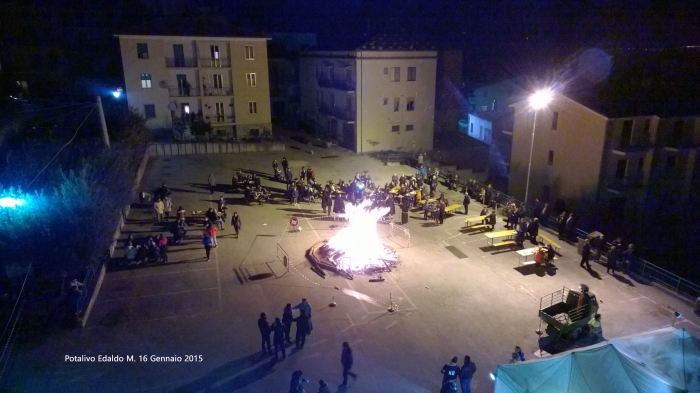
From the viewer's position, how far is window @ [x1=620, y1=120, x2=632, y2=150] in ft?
86.0

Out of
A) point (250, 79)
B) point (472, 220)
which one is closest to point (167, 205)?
point (472, 220)

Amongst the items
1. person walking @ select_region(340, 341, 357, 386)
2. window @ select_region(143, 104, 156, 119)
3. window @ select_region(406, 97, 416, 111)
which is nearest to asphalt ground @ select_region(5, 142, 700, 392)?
person walking @ select_region(340, 341, 357, 386)

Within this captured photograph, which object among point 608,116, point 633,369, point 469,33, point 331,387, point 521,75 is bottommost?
point 331,387

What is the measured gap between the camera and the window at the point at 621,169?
26.7 m

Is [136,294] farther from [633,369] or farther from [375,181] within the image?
[375,181]

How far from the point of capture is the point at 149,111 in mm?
39812

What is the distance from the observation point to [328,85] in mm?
44938

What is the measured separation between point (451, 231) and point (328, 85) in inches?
1036

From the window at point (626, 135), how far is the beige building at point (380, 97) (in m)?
19.9

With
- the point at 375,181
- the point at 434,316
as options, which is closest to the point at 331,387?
the point at 434,316

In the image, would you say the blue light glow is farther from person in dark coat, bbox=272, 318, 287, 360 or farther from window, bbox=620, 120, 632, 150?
window, bbox=620, 120, 632, 150

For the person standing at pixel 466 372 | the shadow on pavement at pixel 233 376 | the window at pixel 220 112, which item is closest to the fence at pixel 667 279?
the person standing at pixel 466 372

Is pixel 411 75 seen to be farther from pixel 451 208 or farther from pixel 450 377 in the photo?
pixel 450 377

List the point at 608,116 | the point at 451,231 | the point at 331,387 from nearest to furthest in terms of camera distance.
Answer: the point at 331,387
the point at 451,231
the point at 608,116
